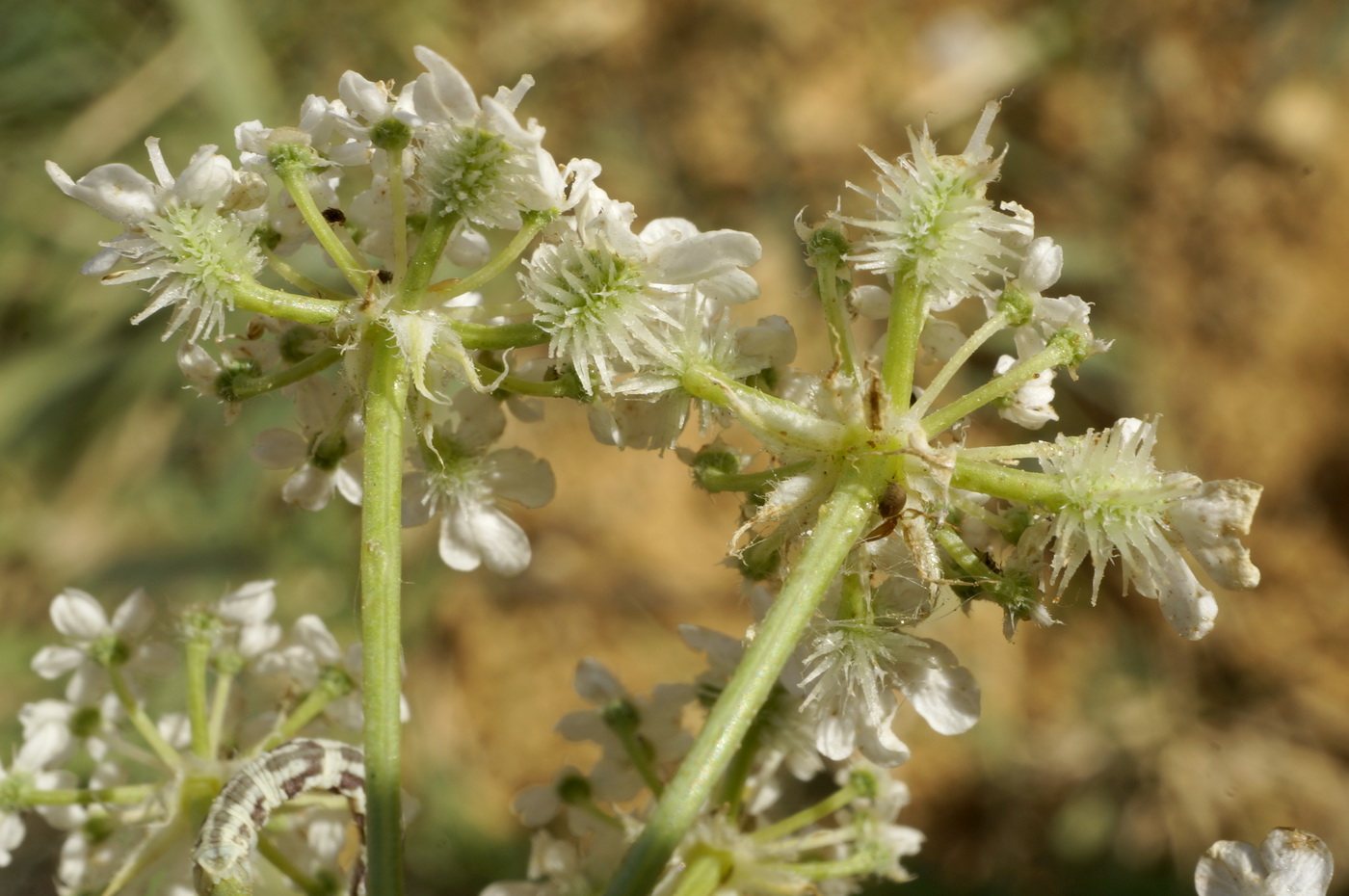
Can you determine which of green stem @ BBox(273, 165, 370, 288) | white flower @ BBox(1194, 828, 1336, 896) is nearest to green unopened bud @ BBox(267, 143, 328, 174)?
green stem @ BBox(273, 165, 370, 288)

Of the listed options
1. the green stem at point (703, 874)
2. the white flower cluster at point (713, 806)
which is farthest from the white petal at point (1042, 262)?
the green stem at point (703, 874)

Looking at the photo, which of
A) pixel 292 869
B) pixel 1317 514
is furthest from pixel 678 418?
pixel 1317 514

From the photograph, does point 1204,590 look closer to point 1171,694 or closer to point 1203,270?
point 1171,694

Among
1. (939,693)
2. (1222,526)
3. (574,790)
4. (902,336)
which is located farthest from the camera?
(574,790)

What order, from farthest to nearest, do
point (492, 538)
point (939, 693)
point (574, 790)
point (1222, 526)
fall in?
point (574, 790) → point (492, 538) → point (939, 693) → point (1222, 526)

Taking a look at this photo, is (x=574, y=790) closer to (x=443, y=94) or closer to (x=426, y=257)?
(x=426, y=257)

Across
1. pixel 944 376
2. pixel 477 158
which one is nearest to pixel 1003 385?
pixel 944 376
